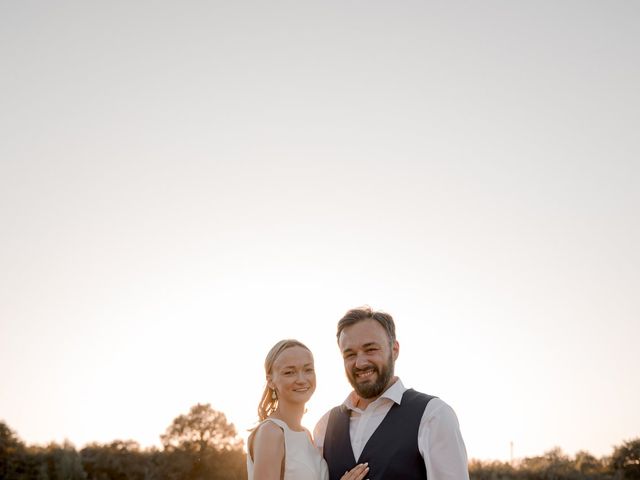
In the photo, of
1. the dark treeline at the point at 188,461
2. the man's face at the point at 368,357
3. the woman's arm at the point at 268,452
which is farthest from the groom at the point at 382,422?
the dark treeline at the point at 188,461

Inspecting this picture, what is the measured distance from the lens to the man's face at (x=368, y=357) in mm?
5031

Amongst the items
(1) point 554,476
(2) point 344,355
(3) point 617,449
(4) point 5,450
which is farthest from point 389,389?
(3) point 617,449

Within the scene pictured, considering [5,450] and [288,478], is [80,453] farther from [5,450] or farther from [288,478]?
[288,478]

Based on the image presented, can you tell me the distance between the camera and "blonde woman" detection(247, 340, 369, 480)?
15.6ft

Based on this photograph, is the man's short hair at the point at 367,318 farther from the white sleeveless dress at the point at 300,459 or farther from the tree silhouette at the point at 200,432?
the tree silhouette at the point at 200,432

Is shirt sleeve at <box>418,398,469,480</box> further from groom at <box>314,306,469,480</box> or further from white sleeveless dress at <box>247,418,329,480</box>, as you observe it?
white sleeveless dress at <box>247,418,329,480</box>

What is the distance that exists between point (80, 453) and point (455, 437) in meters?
23.3

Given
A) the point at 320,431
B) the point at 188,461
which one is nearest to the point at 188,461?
the point at 188,461

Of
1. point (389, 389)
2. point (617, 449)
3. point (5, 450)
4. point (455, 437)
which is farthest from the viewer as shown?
point (617, 449)

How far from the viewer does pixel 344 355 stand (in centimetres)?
523

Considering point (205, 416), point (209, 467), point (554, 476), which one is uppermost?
point (205, 416)

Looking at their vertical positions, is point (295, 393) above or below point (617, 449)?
above

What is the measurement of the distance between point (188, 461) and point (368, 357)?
23.5 meters

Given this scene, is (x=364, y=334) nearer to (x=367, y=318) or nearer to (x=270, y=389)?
(x=367, y=318)
